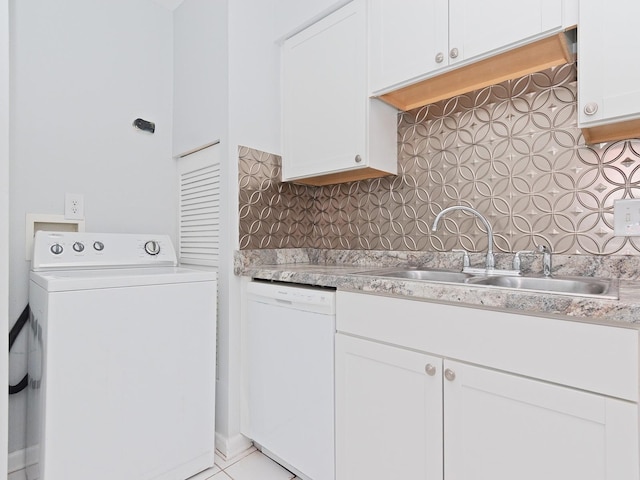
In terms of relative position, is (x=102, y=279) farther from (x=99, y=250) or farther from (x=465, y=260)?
Answer: (x=465, y=260)

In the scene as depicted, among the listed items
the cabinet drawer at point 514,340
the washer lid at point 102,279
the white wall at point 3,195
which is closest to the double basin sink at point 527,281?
the cabinet drawer at point 514,340

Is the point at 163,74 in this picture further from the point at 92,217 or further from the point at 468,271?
the point at 468,271

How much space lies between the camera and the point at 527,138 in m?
1.42

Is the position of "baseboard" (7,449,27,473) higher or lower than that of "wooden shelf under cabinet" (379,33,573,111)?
lower

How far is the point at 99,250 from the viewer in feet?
5.46

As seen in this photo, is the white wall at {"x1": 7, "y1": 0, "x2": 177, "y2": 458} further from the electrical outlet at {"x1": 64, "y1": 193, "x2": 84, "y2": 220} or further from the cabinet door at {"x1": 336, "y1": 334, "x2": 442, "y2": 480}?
the cabinet door at {"x1": 336, "y1": 334, "x2": 442, "y2": 480}

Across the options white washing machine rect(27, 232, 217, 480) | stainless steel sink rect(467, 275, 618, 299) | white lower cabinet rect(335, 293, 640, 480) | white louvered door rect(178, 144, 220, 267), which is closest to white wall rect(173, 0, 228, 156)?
white louvered door rect(178, 144, 220, 267)

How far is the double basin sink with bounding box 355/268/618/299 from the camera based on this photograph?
1.12 meters

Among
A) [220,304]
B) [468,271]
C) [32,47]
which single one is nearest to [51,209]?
[32,47]

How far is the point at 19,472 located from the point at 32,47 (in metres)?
1.88

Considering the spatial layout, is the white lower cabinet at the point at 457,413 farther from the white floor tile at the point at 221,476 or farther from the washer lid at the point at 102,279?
the washer lid at the point at 102,279

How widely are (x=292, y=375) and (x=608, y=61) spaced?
1.49 meters

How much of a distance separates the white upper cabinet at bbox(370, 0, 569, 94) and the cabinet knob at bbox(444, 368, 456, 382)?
108 centimetres

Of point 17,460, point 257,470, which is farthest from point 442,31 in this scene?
point 17,460
